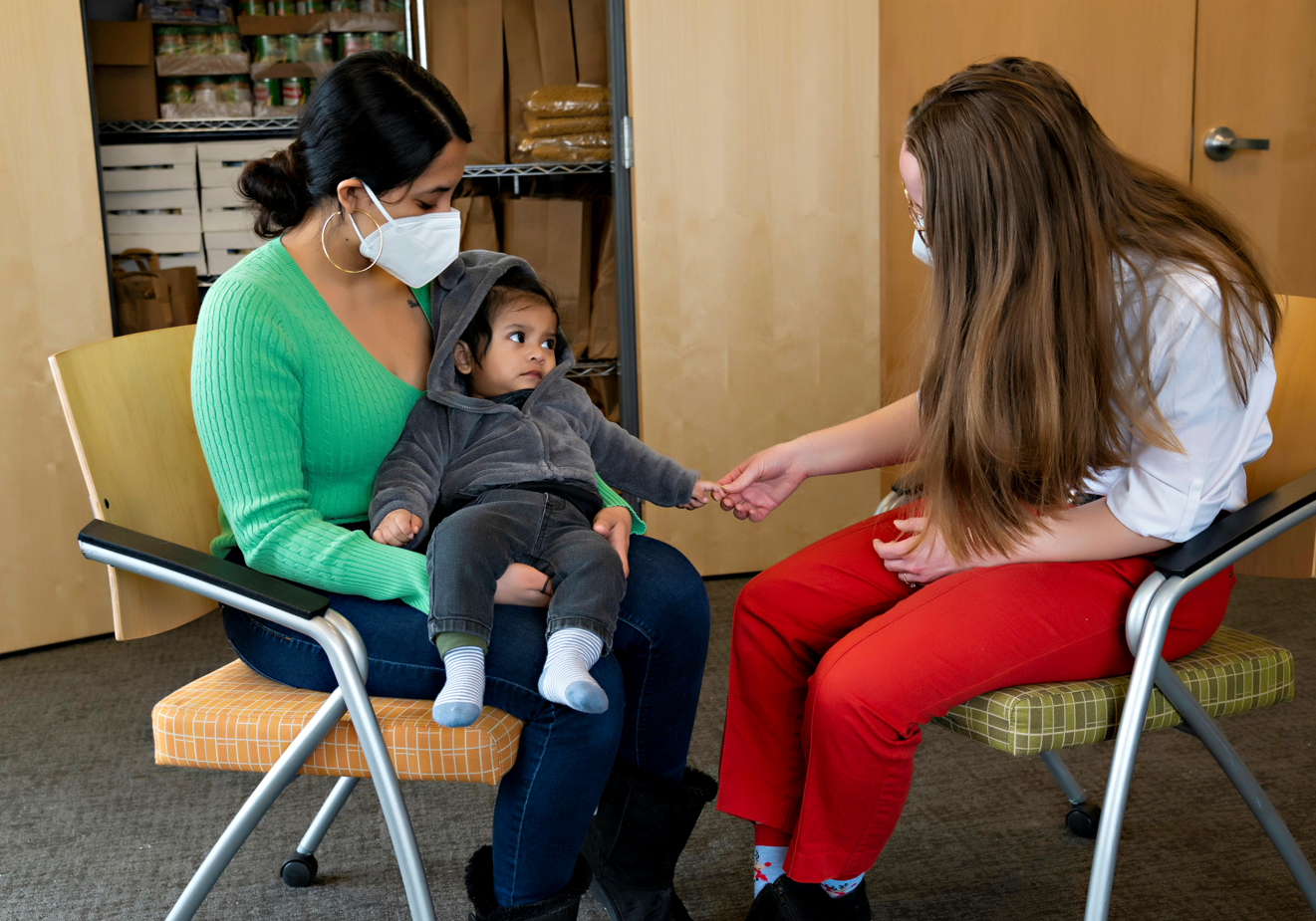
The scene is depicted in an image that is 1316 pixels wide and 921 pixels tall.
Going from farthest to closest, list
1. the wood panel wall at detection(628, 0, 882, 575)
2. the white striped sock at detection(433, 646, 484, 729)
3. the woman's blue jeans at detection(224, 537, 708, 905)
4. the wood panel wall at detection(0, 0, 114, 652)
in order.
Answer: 1. the wood panel wall at detection(628, 0, 882, 575)
2. the wood panel wall at detection(0, 0, 114, 652)
3. the woman's blue jeans at detection(224, 537, 708, 905)
4. the white striped sock at detection(433, 646, 484, 729)

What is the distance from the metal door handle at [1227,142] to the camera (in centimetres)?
290

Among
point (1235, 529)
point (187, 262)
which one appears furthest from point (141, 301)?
point (1235, 529)

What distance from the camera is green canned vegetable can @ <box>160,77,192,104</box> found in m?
2.89

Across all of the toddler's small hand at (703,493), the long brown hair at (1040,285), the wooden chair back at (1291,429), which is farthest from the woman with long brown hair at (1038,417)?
the toddler's small hand at (703,493)

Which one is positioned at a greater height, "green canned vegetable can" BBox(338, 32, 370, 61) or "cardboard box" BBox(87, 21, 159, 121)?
"green canned vegetable can" BBox(338, 32, 370, 61)

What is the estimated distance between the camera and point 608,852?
4.59 ft

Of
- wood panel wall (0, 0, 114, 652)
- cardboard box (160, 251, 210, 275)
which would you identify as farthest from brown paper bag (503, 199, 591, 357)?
wood panel wall (0, 0, 114, 652)

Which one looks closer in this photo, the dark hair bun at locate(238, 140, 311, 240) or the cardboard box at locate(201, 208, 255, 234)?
the dark hair bun at locate(238, 140, 311, 240)

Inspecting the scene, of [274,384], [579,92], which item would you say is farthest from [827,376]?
[274,384]

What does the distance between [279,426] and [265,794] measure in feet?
1.34

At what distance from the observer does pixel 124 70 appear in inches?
112

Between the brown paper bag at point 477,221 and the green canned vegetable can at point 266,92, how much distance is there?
2.11 ft

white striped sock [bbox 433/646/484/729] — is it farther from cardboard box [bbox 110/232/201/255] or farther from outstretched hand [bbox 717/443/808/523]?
cardboard box [bbox 110/232/201/255]

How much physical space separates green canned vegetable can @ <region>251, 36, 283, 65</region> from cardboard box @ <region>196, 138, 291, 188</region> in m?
0.23
